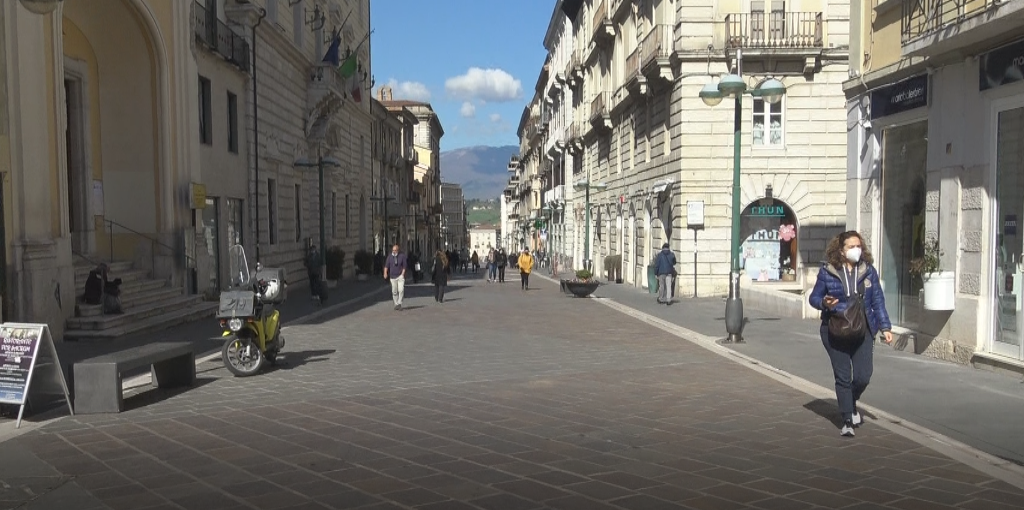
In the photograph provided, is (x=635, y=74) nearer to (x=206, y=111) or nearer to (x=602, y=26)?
(x=602, y=26)

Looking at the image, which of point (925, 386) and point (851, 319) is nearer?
point (851, 319)

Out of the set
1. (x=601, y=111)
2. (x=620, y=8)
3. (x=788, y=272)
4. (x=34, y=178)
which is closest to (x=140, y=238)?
(x=34, y=178)

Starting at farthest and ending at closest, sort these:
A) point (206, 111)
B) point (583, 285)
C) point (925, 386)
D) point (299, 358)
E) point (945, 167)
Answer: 1. point (583, 285)
2. point (206, 111)
3. point (299, 358)
4. point (945, 167)
5. point (925, 386)

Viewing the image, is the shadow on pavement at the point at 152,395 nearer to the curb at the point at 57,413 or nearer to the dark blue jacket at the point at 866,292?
the curb at the point at 57,413

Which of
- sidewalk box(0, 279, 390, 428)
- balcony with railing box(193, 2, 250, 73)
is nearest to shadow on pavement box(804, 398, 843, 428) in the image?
sidewalk box(0, 279, 390, 428)

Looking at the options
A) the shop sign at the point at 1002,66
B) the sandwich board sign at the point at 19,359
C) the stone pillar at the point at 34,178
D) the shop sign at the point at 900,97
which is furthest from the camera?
the stone pillar at the point at 34,178

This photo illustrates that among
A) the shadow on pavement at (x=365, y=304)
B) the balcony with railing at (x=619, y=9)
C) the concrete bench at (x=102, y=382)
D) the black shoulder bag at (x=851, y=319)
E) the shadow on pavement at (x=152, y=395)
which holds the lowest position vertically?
the shadow on pavement at (x=365, y=304)

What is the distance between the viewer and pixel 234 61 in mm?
23547

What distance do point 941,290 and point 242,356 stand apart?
899 centimetres

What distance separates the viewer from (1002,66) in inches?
404

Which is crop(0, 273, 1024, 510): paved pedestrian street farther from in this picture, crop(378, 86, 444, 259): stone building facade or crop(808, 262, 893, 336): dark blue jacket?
crop(378, 86, 444, 259): stone building facade

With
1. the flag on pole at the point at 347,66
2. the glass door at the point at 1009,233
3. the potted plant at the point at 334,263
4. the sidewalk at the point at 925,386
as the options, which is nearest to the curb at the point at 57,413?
the sidewalk at the point at 925,386

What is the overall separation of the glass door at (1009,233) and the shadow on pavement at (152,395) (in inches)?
377

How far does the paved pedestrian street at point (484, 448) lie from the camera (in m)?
5.59
